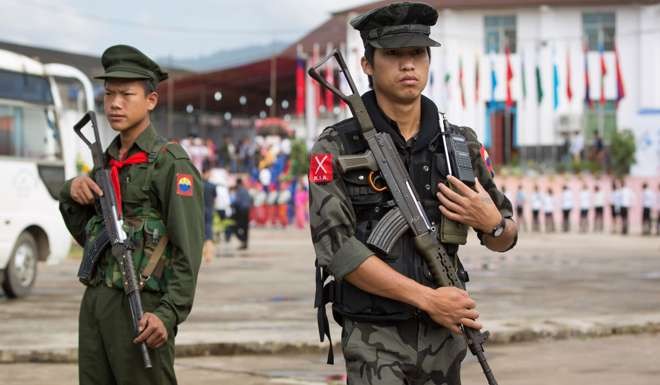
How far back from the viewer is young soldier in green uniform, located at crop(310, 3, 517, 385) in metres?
3.57

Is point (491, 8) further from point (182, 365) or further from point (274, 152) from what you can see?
point (182, 365)

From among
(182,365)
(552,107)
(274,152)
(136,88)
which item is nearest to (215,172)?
(274,152)

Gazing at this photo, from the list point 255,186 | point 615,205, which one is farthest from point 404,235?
point 255,186

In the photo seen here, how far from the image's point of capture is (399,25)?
12.1 ft

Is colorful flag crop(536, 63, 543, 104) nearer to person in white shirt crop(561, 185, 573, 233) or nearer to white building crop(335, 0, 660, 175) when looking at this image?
white building crop(335, 0, 660, 175)

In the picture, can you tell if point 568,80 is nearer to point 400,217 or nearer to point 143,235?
point 143,235

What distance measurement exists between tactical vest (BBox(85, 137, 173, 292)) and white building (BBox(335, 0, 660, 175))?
43.4 metres

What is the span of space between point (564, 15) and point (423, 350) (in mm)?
48324

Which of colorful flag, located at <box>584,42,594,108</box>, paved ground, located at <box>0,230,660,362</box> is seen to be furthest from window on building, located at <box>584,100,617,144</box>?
paved ground, located at <box>0,230,660,362</box>

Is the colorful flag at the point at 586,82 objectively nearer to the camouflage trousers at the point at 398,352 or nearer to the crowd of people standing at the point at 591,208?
the crowd of people standing at the point at 591,208

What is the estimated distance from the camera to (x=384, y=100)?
378cm

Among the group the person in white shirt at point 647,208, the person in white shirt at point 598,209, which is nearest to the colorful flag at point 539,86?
the person in white shirt at point 598,209

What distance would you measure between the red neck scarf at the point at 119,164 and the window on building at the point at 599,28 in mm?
47738

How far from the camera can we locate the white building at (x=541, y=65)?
48.8m
